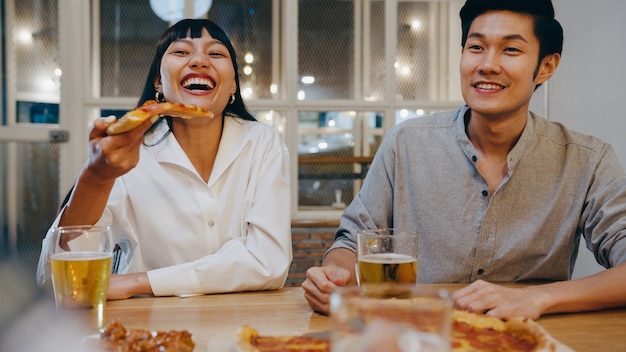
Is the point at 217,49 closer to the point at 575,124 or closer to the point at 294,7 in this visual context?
the point at 294,7

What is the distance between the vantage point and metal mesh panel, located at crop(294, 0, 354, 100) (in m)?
3.87

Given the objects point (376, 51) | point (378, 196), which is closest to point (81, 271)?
point (378, 196)

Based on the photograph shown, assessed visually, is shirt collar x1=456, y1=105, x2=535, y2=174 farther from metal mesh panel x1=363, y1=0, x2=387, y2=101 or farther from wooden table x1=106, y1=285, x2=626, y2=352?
metal mesh panel x1=363, y1=0, x2=387, y2=101

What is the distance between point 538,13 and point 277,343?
1263mm

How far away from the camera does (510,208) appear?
177 cm

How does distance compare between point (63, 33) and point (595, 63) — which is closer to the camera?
point (595, 63)

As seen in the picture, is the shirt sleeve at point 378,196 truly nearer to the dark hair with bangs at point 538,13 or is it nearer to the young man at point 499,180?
the young man at point 499,180

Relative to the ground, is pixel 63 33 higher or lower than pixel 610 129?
higher

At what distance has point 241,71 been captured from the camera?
3.85 meters

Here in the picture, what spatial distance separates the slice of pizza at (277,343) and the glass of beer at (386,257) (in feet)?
0.82

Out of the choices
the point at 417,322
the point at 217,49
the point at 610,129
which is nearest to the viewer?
the point at 417,322

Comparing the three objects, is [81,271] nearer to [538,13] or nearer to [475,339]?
[475,339]

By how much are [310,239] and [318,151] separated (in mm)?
589

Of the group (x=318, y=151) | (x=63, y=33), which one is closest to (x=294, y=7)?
(x=318, y=151)
